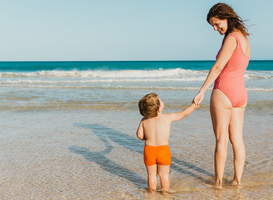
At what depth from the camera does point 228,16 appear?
2.49 m

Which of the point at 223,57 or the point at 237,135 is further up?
the point at 223,57

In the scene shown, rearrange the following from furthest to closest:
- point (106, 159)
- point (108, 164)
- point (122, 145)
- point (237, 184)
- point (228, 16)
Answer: point (122, 145)
point (106, 159)
point (108, 164)
point (237, 184)
point (228, 16)

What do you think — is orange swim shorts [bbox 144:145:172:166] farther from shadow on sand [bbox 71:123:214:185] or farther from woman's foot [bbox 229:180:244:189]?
woman's foot [bbox 229:180:244:189]

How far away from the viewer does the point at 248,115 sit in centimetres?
664

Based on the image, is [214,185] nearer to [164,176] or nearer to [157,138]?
[164,176]

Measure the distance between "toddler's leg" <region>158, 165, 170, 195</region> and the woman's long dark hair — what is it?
5.06 ft

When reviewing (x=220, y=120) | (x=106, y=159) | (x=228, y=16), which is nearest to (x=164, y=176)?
(x=220, y=120)

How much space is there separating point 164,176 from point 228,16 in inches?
69.7

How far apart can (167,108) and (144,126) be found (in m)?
5.21

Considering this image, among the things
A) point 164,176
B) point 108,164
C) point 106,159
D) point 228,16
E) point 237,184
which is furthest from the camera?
point 106,159

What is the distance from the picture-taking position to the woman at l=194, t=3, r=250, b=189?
2502 millimetres

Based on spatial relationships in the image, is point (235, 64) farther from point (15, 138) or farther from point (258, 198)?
point (15, 138)

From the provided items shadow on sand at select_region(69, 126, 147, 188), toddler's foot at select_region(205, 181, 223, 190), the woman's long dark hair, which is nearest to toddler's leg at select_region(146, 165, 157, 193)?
shadow on sand at select_region(69, 126, 147, 188)

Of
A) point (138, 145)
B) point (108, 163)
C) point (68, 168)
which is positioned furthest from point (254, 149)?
point (68, 168)
